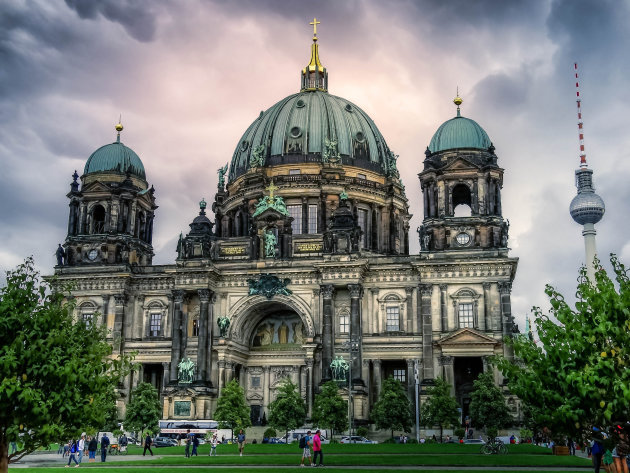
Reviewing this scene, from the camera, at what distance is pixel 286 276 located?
7669 cm

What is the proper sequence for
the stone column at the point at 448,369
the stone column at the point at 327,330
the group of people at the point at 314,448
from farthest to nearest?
the stone column at the point at 327,330 → the stone column at the point at 448,369 → the group of people at the point at 314,448

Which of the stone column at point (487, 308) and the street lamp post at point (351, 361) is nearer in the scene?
the street lamp post at point (351, 361)

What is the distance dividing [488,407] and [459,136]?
88.3ft

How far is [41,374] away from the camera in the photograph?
68.4 feet

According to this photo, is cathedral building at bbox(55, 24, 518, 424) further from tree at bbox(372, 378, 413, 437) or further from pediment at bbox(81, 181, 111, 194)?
tree at bbox(372, 378, 413, 437)

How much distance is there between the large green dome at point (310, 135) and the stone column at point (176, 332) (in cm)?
2099

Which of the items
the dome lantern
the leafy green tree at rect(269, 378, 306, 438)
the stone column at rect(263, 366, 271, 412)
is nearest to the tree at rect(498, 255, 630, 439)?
the leafy green tree at rect(269, 378, 306, 438)

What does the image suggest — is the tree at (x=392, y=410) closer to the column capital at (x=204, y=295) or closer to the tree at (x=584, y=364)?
the column capital at (x=204, y=295)

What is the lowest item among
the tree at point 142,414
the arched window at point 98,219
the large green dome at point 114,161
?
the tree at point 142,414

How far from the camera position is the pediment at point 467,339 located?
68812mm

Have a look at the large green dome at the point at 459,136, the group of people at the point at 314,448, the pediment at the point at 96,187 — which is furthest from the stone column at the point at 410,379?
the pediment at the point at 96,187

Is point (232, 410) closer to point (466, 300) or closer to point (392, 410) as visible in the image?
point (392, 410)

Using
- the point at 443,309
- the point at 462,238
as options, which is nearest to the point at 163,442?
the point at 443,309

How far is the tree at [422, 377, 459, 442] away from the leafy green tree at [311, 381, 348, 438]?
676cm
